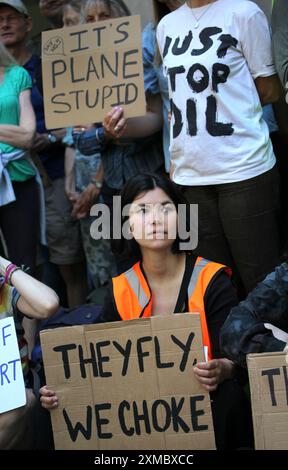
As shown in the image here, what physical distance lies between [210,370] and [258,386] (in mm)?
300

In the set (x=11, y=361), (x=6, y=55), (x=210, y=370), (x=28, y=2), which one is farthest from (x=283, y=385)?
(x=28, y=2)

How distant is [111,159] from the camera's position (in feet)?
15.1

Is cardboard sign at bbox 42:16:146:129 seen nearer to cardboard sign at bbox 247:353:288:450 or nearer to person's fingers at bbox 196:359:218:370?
person's fingers at bbox 196:359:218:370

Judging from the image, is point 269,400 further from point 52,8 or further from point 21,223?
point 52,8

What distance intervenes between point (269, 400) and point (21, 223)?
2.10 meters

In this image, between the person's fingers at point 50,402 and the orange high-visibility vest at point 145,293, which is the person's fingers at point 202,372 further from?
the person's fingers at point 50,402

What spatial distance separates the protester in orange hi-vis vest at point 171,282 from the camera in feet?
10.8

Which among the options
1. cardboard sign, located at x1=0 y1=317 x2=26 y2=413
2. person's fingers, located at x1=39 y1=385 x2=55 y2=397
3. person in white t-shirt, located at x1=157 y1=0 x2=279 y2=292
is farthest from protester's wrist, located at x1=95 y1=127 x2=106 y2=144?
person's fingers, located at x1=39 y1=385 x2=55 y2=397

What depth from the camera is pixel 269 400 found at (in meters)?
2.84

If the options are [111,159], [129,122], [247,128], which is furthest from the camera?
[111,159]

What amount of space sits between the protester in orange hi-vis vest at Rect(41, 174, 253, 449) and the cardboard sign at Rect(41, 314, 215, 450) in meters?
0.21

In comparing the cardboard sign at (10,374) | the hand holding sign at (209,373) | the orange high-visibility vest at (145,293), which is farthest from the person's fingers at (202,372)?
the cardboard sign at (10,374)

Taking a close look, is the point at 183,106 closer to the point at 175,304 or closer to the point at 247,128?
the point at 247,128

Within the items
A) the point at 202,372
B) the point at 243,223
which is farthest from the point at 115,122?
the point at 202,372
